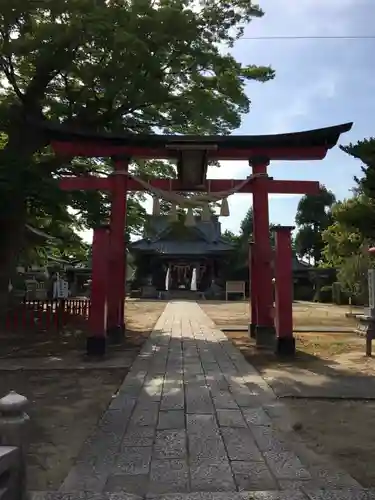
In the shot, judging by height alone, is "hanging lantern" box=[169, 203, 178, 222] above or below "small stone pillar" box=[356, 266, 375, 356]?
above

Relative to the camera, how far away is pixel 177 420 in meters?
5.23

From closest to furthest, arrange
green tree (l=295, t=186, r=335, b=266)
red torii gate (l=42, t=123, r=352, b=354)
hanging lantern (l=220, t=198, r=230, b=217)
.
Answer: red torii gate (l=42, t=123, r=352, b=354)
hanging lantern (l=220, t=198, r=230, b=217)
green tree (l=295, t=186, r=335, b=266)

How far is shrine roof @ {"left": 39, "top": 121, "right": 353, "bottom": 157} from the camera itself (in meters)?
10.7

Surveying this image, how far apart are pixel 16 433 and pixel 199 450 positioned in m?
1.96

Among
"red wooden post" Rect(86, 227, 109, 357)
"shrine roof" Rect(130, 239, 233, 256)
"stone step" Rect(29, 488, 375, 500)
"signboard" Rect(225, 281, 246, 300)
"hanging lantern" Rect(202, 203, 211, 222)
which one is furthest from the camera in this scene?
"shrine roof" Rect(130, 239, 233, 256)

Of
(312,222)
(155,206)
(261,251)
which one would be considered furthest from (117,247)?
(312,222)

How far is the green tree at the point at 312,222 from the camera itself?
52131 mm

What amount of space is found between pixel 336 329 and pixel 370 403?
9020mm

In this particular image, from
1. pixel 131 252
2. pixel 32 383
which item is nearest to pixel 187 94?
pixel 32 383

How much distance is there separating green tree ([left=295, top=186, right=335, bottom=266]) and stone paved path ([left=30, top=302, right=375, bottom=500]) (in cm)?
4688

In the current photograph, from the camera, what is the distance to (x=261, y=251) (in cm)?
1106

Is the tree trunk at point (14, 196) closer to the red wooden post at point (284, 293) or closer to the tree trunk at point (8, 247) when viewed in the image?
the tree trunk at point (8, 247)

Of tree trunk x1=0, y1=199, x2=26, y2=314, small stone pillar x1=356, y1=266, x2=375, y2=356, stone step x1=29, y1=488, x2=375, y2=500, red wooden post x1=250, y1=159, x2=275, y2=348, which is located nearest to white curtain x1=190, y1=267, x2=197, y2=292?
tree trunk x1=0, y1=199, x2=26, y2=314

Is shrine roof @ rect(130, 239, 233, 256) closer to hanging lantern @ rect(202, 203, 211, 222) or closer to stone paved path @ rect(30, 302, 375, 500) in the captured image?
hanging lantern @ rect(202, 203, 211, 222)
